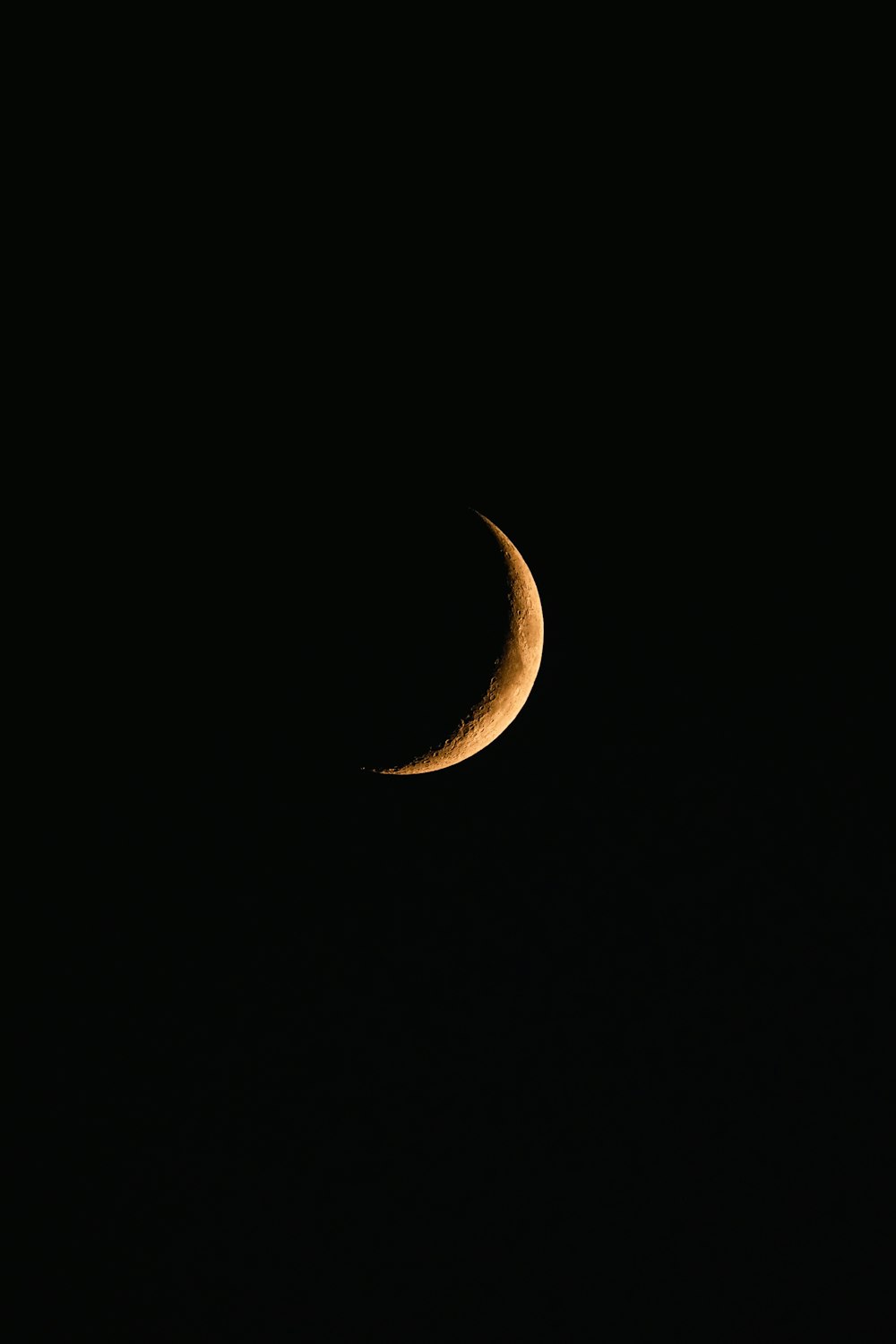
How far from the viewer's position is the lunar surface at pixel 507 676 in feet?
4.98

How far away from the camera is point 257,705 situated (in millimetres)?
1428

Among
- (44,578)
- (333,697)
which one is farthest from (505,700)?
(44,578)

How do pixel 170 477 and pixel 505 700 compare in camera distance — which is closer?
pixel 170 477

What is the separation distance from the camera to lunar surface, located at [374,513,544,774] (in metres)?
1.52


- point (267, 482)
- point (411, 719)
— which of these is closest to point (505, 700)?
point (411, 719)

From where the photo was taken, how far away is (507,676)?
1532mm

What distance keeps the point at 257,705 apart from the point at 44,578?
0.41 meters

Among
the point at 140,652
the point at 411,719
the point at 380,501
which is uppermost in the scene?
the point at 380,501

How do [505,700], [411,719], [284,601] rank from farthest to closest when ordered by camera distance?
1. [505,700]
2. [411,719]
3. [284,601]

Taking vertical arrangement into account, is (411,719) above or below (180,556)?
below

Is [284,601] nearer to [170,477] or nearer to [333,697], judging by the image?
[333,697]

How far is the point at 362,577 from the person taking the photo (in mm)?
1369

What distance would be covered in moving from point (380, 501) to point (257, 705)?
41cm

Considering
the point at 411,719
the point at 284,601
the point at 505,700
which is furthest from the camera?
the point at 505,700
